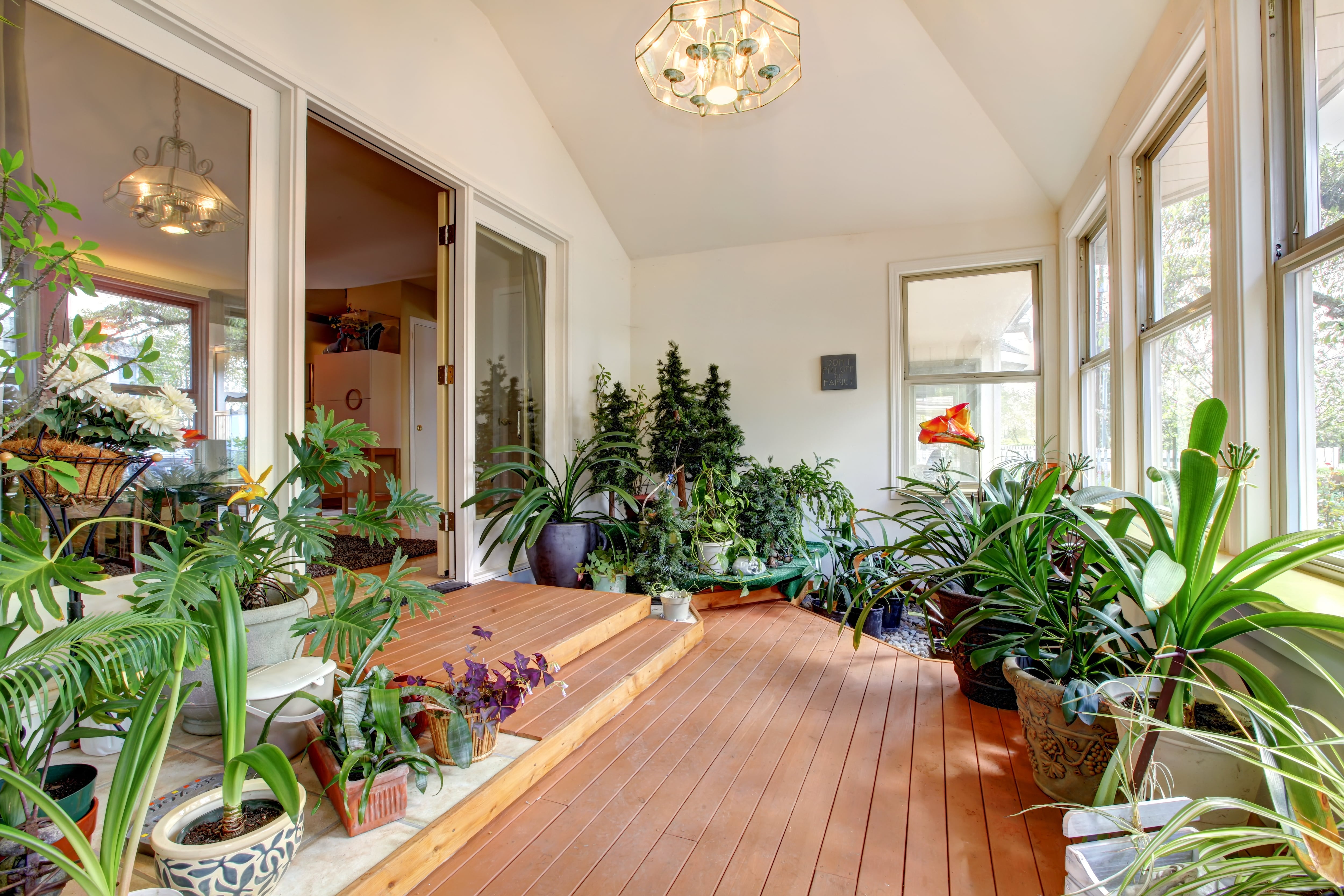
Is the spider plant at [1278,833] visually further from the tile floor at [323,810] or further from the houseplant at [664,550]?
the houseplant at [664,550]

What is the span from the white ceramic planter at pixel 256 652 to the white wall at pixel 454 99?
194cm

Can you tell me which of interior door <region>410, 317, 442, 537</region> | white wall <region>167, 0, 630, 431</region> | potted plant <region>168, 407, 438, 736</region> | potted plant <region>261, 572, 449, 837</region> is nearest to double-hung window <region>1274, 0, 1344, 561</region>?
potted plant <region>261, 572, 449, 837</region>

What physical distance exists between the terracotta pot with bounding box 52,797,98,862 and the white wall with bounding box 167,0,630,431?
2.31 meters

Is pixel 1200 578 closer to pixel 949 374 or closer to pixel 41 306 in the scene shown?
pixel 41 306

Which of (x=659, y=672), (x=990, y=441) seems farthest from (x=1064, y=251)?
(x=659, y=672)

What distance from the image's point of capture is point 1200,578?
128 centimetres

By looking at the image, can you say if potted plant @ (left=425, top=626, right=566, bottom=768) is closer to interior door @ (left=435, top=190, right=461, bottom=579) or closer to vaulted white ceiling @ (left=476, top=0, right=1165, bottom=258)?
interior door @ (left=435, top=190, right=461, bottom=579)

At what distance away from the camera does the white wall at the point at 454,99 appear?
230 cm

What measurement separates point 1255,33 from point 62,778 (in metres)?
3.22

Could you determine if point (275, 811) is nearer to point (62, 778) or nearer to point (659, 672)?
point (62, 778)

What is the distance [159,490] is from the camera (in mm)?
1954

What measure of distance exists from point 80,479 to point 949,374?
4299 millimetres

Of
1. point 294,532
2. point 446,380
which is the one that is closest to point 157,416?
point 294,532

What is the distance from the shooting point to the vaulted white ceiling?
2.79m
